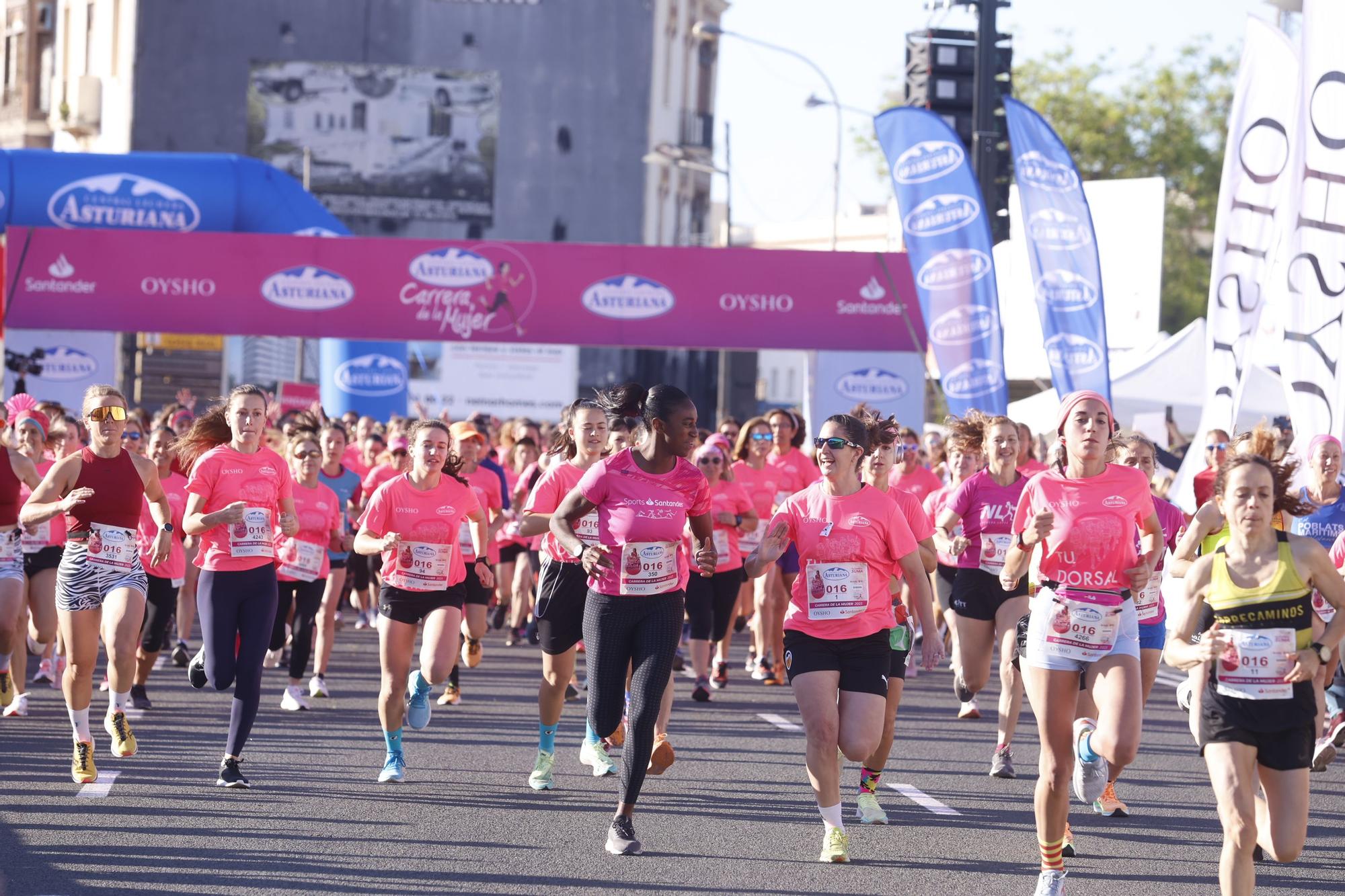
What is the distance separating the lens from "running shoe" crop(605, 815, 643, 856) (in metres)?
7.58

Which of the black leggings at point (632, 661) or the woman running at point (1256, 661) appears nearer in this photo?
the woman running at point (1256, 661)

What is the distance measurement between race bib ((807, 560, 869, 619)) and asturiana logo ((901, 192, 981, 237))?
9.66 meters

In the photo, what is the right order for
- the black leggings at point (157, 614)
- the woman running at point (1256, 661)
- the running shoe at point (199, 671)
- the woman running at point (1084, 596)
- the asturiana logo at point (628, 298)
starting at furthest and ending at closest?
the asturiana logo at point (628, 298) → the black leggings at point (157, 614) → the running shoe at point (199, 671) → the woman running at point (1084, 596) → the woman running at point (1256, 661)

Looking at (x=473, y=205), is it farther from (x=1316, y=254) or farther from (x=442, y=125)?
(x=1316, y=254)

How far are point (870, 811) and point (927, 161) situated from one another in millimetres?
9600

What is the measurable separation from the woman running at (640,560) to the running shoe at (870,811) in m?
1.25

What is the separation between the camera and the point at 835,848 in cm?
754

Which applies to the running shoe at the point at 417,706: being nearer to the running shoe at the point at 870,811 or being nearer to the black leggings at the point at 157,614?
the running shoe at the point at 870,811

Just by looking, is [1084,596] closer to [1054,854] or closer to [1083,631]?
[1083,631]

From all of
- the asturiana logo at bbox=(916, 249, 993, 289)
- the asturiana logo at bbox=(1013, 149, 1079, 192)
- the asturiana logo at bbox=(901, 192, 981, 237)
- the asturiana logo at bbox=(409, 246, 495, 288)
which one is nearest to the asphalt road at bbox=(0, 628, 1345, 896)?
the asturiana logo at bbox=(916, 249, 993, 289)

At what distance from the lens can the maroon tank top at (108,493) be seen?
29.7ft

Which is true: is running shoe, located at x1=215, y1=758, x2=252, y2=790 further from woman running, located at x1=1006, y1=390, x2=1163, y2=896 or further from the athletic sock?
woman running, located at x1=1006, y1=390, x2=1163, y2=896

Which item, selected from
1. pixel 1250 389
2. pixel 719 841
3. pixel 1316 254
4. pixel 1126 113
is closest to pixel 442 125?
pixel 1126 113

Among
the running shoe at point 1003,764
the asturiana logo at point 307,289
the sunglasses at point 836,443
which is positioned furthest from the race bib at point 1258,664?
the asturiana logo at point 307,289
